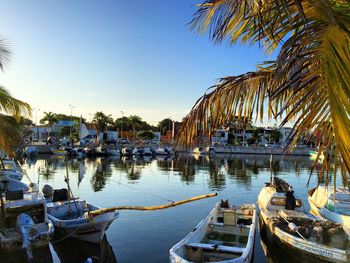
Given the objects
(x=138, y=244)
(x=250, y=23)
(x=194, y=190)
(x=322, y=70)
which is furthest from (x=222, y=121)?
(x=194, y=190)

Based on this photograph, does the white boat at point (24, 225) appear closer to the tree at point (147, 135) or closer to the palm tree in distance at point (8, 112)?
the palm tree in distance at point (8, 112)

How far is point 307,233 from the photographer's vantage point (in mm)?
15086

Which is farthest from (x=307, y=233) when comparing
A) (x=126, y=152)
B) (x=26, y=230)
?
(x=126, y=152)

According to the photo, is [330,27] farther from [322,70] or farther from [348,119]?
[348,119]

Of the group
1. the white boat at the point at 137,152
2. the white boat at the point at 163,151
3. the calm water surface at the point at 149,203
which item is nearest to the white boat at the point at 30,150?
the white boat at the point at 137,152

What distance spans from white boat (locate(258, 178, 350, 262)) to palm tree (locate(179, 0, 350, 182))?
10100 mm

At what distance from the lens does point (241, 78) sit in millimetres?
5520

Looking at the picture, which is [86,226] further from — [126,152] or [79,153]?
[126,152]

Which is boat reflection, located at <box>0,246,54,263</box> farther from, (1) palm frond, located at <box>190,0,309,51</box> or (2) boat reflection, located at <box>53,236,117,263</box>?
(1) palm frond, located at <box>190,0,309,51</box>

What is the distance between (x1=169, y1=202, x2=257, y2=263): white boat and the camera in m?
13.0

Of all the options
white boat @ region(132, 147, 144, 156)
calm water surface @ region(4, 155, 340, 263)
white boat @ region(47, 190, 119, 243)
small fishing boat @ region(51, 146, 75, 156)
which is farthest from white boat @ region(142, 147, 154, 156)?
white boat @ region(47, 190, 119, 243)

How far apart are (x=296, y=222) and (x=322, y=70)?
15.0m

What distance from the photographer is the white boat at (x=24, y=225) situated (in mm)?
14945

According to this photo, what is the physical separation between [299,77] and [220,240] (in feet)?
45.8
